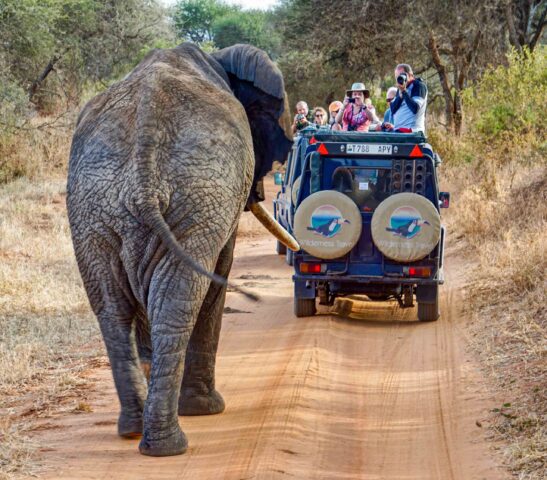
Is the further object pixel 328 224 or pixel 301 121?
pixel 301 121

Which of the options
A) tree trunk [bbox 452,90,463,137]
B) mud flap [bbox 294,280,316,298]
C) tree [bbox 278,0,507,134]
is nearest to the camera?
mud flap [bbox 294,280,316,298]

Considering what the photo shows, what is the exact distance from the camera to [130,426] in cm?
589

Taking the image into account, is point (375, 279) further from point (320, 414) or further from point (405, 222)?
point (320, 414)

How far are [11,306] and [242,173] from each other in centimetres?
512

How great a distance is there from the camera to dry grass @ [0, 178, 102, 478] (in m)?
6.89

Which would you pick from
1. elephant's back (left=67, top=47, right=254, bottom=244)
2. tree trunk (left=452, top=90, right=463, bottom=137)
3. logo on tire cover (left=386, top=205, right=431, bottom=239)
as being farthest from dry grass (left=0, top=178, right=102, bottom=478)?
tree trunk (left=452, top=90, right=463, bottom=137)

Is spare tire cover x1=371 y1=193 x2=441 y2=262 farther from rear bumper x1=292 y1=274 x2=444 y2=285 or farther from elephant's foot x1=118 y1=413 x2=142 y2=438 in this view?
elephant's foot x1=118 y1=413 x2=142 y2=438

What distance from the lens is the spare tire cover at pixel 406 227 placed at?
31.8 feet

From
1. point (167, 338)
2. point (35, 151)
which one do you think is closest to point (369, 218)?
point (167, 338)

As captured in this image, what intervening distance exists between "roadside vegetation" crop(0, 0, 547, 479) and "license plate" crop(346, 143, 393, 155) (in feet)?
5.94

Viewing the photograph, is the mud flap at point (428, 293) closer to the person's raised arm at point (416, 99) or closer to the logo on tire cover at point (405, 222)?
the logo on tire cover at point (405, 222)

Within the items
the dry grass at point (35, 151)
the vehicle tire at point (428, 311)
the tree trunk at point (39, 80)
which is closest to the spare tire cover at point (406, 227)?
the vehicle tire at point (428, 311)

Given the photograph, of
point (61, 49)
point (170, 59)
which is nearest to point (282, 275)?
point (170, 59)

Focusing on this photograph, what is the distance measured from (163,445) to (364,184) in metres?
5.10
